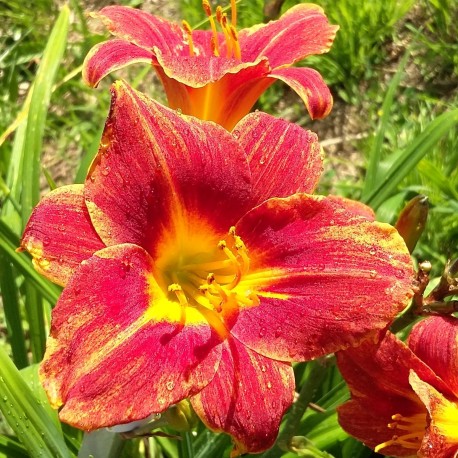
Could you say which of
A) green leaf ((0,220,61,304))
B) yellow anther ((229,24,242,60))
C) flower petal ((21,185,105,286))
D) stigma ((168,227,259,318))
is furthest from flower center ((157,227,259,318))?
green leaf ((0,220,61,304))

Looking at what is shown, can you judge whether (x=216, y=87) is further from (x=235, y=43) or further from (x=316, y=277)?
(x=316, y=277)

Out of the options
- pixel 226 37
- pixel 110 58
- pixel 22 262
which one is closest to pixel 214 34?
pixel 226 37

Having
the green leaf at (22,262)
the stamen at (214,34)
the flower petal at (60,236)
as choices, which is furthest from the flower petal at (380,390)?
the green leaf at (22,262)

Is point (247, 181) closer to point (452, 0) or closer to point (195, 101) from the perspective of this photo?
point (195, 101)

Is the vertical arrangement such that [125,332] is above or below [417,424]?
above

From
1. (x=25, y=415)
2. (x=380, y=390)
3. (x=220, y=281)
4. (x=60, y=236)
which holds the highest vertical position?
(x=60, y=236)

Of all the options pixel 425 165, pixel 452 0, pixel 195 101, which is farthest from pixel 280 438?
pixel 452 0
